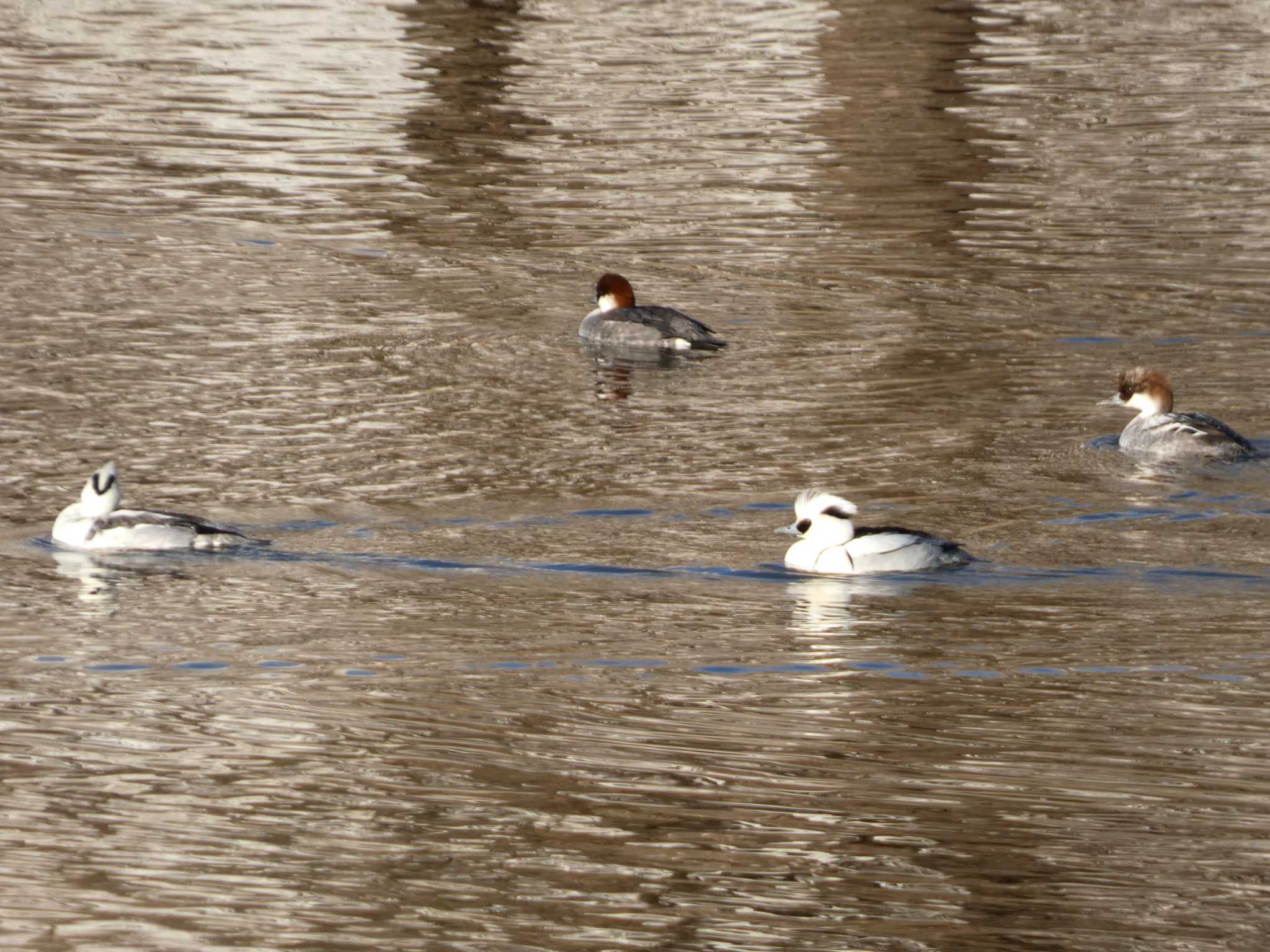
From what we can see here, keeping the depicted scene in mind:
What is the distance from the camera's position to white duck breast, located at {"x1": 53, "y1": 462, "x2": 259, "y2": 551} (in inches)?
463

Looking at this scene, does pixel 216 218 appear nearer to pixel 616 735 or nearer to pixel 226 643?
pixel 226 643

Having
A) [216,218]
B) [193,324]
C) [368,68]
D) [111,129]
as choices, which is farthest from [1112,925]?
[368,68]

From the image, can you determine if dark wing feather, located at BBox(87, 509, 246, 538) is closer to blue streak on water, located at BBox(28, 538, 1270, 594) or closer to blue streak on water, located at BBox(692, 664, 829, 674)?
blue streak on water, located at BBox(28, 538, 1270, 594)

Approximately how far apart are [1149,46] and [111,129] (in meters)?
16.0

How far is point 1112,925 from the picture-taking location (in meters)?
7.11

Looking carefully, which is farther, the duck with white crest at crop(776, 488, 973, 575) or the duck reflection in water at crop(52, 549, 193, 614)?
the duck with white crest at crop(776, 488, 973, 575)

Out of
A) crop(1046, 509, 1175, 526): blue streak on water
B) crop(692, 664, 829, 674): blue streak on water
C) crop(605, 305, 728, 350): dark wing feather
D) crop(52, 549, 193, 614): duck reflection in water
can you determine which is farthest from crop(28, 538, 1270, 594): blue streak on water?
crop(605, 305, 728, 350): dark wing feather

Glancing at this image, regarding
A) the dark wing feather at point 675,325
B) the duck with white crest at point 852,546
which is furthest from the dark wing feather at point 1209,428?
the dark wing feather at point 675,325

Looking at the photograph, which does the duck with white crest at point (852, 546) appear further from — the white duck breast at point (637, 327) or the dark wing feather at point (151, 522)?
the white duck breast at point (637, 327)

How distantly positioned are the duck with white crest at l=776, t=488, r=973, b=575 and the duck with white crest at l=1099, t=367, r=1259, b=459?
2716 mm

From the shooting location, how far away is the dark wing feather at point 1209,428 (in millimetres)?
13727

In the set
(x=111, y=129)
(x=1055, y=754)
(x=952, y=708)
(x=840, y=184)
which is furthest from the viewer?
(x=111, y=129)

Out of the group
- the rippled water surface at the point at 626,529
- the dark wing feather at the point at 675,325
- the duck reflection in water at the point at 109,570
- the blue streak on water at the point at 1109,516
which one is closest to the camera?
the rippled water surface at the point at 626,529

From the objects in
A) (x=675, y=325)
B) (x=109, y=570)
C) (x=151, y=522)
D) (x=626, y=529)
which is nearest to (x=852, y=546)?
(x=626, y=529)
